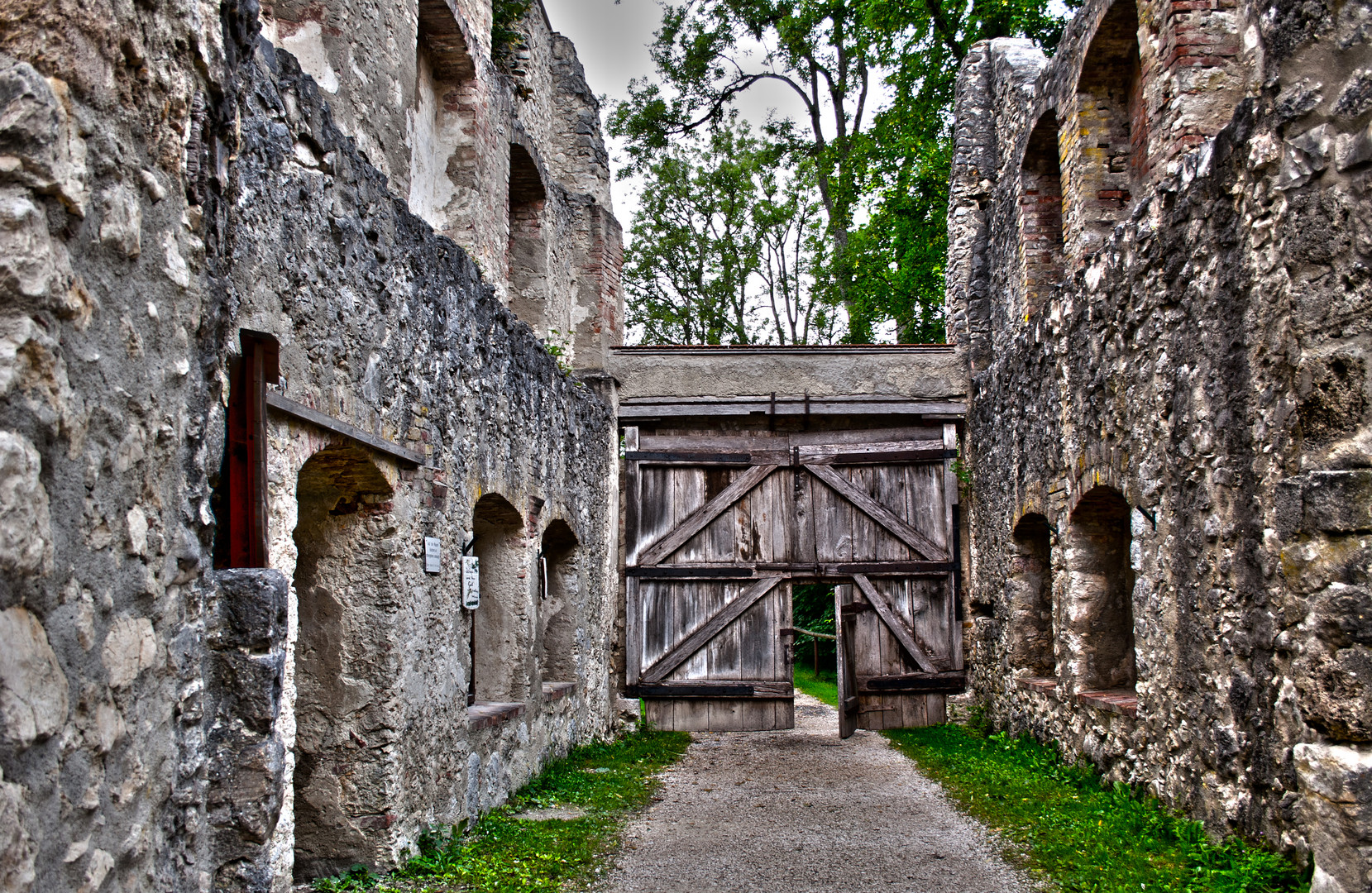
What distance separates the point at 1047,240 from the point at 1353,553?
6.23 metres

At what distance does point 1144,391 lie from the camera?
552cm

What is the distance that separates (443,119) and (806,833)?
6.16 meters

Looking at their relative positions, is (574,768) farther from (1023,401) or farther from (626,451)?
(1023,401)

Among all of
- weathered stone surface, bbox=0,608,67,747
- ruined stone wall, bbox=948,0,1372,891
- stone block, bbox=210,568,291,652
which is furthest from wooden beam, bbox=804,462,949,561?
weathered stone surface, bbox=0,608,67,747

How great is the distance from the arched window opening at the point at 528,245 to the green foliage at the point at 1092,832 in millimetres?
5519

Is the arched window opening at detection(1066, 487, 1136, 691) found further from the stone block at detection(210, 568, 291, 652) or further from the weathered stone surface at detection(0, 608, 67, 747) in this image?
the weathered stone surface at detection(0, 608, 67, 747)

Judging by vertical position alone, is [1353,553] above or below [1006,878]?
above

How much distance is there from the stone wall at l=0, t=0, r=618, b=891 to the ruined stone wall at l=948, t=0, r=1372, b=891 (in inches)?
120

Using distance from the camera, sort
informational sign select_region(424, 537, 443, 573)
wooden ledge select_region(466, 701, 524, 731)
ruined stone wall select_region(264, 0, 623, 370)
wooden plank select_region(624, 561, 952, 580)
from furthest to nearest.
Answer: wooden plank select_region(624, 561, 952, 580) → ruined stone wall select_region(264, 0, 623, 370) → wooden ledge select_region(466, 701, 524, 731) → informational sign select_region(424, 537, 443, 573)

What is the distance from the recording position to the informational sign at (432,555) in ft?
16.8

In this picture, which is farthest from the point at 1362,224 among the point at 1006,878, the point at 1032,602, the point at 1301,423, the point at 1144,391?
the point at 1032,602

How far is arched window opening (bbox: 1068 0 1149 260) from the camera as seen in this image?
7.66m

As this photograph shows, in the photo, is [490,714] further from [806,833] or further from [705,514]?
[705,514]

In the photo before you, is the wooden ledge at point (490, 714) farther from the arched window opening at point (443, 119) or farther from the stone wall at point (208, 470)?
the arched window opening at point (443, 119)
